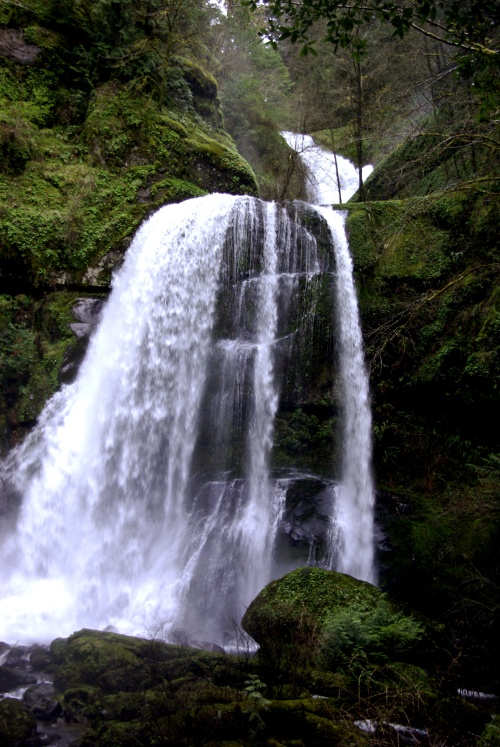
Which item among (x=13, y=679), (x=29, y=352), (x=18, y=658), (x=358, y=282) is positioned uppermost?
(x=358, y=282)

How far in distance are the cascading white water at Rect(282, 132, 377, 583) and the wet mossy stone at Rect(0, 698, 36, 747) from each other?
4.66m

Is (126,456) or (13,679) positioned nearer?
(13,679)

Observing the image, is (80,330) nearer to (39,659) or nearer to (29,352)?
(29,352)

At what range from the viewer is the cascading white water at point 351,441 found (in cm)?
798

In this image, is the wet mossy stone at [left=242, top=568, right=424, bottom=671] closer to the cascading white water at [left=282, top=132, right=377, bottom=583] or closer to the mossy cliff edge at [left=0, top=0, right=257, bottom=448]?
the cascading white water at [left=282, top=132, right=377, bottom=583]

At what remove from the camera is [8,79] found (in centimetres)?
1241

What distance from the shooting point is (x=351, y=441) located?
9.18m

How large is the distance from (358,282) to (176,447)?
4.82m

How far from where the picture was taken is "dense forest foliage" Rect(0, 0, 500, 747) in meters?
4.26

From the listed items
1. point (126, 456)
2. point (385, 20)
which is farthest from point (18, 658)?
point (385, 20)

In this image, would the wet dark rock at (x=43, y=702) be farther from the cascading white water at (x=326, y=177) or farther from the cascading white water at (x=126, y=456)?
the cascading white water at (x=326, y=177)

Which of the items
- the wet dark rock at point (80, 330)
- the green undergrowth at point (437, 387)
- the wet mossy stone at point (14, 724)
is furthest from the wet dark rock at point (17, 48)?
the wet mossy stone at point (14, 724)

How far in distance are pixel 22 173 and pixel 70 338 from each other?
406 centimetres

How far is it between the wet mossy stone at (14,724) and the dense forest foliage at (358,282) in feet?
1.62
